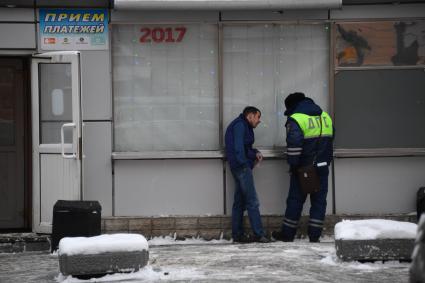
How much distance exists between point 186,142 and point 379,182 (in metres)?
2.73

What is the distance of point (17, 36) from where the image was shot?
1201 cm

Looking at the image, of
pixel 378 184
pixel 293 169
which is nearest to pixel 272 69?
pixel 293 169

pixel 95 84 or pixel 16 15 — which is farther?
pixel 95 84

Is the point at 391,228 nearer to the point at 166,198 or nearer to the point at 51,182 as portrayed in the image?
the point at 166,198

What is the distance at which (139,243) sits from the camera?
914 centimetres

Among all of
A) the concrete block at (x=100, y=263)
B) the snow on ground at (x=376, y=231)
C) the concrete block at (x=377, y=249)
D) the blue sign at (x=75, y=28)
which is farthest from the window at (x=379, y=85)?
the concrete block at (x=100, y=263)

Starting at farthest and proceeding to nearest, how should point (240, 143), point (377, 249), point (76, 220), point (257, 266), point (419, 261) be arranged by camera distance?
point (240, 143), point (76, 220), point (257, 266), point (377, 249), point (419, 261)

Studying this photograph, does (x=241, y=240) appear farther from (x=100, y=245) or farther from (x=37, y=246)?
(x=100, y=245)

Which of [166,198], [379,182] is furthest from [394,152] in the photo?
[166,198]

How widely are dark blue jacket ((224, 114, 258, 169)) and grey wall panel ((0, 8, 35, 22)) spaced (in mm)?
3065

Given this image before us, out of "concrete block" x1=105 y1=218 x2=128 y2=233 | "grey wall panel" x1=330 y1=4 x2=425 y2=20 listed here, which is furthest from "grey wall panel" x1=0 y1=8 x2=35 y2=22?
"grey wall panel" x1=330 y1=4 x2=425 y2=20

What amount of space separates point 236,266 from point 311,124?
9.10ft

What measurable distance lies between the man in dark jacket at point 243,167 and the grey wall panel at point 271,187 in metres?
0.33

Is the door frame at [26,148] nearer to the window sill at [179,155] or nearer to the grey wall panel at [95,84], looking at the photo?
the grey wall panel at [95,84]
